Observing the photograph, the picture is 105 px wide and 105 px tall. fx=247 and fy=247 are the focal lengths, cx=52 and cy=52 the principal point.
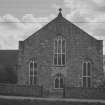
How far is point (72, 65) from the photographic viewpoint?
3200cm

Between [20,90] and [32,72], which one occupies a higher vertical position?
Answer: [32,72]

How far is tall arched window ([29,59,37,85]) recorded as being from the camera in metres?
32.7

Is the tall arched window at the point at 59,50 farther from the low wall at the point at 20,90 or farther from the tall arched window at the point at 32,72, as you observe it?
the low wall at the point at 20,90

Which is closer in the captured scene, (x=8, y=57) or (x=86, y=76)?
(x=86, y=76)

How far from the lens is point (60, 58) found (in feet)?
107

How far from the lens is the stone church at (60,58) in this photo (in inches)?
1257

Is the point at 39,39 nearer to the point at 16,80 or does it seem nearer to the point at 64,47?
the point at 64,47

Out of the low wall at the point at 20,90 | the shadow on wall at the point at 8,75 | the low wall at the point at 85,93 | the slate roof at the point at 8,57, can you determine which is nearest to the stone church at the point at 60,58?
the shadow on wall at the point at 8,75

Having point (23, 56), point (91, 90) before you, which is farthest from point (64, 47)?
point (91, 90)

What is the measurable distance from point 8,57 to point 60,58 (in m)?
11.9

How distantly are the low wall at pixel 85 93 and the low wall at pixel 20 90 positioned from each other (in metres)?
3.21

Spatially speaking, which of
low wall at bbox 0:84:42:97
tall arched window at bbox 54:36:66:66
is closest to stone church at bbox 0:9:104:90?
tall arched window at bbox 54:36:66:66

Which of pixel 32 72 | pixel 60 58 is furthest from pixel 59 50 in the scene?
pixel 32 72

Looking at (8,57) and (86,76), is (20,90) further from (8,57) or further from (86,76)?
(8,57)
